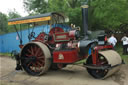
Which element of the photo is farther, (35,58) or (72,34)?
(35,58)

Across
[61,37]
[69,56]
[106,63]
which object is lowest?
[106,63]

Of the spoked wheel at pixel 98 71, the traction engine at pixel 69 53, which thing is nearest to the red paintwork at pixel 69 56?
the traction engine at pixel 69 53

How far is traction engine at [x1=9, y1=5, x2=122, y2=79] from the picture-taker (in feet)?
16.0

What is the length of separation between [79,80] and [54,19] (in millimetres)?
2647

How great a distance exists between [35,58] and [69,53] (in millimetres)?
1465

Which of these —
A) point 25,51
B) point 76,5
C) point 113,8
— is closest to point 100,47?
point 25,51

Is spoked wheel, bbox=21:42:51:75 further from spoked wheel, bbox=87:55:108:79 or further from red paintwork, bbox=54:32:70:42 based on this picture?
spoked wheel, bbox=87:55:108:79

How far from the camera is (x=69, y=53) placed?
5.19m

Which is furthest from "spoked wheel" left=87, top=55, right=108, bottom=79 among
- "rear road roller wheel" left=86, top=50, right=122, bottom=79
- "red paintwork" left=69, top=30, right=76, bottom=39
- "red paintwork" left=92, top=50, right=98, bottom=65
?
"red paintwork" left=69, top=30, right=76, bottom=39

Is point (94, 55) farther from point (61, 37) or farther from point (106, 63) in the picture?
point (61, 37)

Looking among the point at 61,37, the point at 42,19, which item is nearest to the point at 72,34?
the point at 61,37

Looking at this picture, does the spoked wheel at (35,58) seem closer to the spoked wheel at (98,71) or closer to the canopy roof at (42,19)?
the canopy roof at (42,19)

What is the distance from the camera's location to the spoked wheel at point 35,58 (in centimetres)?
556

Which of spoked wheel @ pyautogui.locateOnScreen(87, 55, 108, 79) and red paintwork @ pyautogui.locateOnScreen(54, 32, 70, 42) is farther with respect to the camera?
red paintwork @ pyautogui.locateOnScreen(54, 32, 70, 42)
